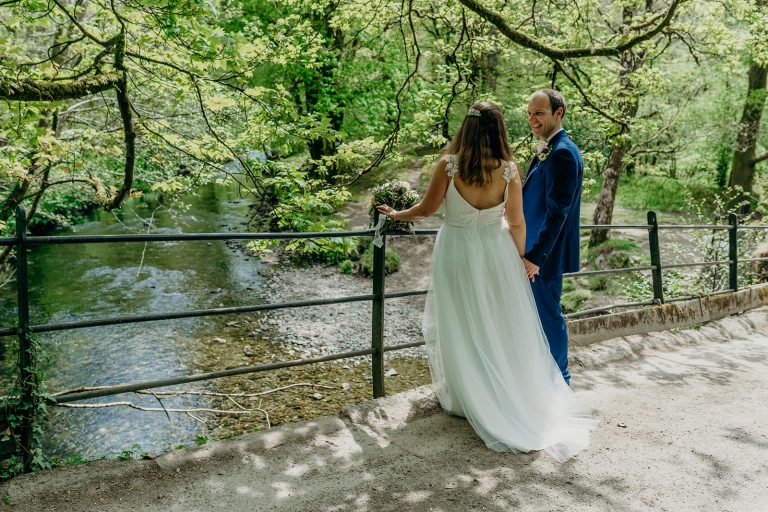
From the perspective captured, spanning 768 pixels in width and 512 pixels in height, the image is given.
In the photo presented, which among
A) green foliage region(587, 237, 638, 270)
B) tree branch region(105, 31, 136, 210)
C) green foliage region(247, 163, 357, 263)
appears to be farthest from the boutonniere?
green foliage region(587, 237, 638, 270)

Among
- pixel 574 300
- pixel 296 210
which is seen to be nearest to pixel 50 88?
pixel 296 210

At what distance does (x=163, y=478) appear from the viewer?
288 centimetres

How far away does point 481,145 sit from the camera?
3.33m

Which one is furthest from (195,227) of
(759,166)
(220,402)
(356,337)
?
(759,166)

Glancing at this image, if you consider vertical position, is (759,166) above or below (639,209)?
above

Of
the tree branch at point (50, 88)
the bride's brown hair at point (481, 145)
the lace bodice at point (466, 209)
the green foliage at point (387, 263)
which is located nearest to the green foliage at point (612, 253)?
the green foliage at point (387, 263)

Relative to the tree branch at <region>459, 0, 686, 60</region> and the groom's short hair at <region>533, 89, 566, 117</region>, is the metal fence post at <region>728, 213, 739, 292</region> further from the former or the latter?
the groom's short hair at <region>533, 89, 566, 117</region>

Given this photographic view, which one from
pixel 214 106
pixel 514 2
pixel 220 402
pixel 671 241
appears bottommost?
pixel 220 402

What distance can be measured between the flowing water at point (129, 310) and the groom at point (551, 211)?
4255mm

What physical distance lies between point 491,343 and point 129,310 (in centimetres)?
1009

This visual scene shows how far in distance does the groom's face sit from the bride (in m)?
0.48

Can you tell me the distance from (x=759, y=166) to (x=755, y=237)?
13294 millimetres

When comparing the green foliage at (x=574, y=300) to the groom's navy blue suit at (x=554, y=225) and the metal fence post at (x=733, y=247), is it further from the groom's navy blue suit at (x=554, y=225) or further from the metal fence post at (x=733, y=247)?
the groom's navy blue suit at (x=554, y=225)

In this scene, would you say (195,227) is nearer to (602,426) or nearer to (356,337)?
(356,337)
